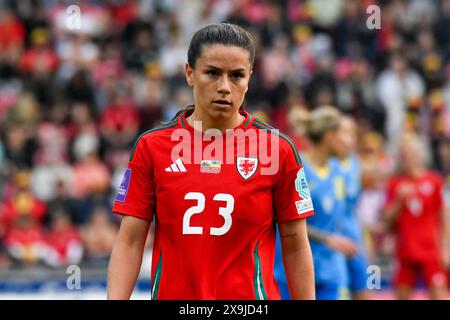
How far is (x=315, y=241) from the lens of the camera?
8172mm

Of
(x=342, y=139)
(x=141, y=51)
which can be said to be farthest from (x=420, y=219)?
(x=141, y=51)

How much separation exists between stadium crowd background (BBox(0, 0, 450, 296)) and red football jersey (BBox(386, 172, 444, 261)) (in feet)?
2.49

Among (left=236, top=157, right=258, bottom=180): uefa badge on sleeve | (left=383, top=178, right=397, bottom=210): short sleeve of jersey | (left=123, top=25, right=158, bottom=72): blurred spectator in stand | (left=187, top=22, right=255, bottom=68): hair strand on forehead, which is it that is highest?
(left=123, top=25, right=158, bottom=72): blurred spectator in stand

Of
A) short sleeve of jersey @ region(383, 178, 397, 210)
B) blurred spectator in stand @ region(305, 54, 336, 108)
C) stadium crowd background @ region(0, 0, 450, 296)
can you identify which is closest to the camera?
short sleeve of jersey @ region(383, 178, 397, 210)

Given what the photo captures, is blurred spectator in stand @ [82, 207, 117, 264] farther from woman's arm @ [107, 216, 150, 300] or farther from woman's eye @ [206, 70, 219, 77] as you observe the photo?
woman's eye @ [206, 70, 219, 77]

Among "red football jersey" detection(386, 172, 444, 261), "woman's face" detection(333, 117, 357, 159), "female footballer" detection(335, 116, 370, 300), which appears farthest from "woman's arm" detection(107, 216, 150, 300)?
"red football jersey" detection(386, 172, 444, 261)

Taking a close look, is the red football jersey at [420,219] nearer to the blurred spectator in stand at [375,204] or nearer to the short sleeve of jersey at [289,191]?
the blurred spectator in stand at [375,204]

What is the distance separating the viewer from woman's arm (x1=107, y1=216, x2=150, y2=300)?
451 centimetres

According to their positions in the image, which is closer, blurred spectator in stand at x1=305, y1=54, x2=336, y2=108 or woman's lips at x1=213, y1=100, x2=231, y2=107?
woman's lips at x1=213, y1=100, x2=231, y2=107

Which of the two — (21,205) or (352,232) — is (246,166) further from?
(21,205)

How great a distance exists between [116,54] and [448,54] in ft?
18.4

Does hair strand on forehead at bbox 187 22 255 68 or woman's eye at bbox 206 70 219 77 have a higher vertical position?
hair strand on forehead at bbox 187 22 255 68
